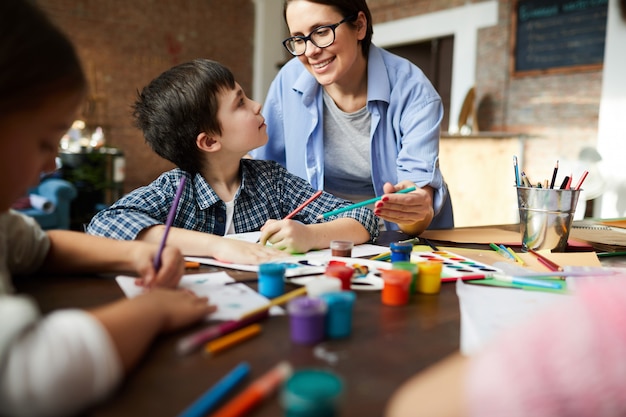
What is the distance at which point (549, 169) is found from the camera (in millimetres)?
4492

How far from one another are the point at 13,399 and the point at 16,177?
0.82 feet

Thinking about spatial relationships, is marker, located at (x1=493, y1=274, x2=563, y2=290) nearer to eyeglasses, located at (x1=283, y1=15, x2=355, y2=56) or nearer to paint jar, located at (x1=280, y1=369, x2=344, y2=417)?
paint jar, located at (x1=280, y1=369, x2=344, y2=417)

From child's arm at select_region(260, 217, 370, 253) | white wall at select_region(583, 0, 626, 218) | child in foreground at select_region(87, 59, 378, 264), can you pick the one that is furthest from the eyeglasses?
white wall at select_region(583, 0, 626, 218)

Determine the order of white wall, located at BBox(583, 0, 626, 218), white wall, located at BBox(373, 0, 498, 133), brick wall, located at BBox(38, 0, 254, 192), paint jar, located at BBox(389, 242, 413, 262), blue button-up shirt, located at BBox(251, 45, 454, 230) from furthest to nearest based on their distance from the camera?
brick wall, located at BBox(38, 0, 254, 192) → white wall, located at BBox(373, 0, 498, 133) → white wall, located at BBox(583, 0, 626, 218) → blue button-up shirt, located at BBox(251, 45, 454, 230) → paint jar, located at BBox(389, 242, 413, 262)

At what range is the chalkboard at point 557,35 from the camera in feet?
13.6

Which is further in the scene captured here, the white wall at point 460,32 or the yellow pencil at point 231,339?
the white wall at point 460,32

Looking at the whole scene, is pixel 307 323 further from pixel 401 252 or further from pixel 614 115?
pixel 614 115

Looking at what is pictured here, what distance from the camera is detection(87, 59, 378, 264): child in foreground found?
1310 millimetres

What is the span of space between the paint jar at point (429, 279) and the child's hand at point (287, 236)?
0.35 m

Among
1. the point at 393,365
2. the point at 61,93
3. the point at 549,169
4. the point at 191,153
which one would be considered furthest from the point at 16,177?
the point at 549,169

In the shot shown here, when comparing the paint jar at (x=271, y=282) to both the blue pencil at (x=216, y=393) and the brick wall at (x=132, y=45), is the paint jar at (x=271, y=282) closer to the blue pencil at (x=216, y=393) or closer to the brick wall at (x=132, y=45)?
the blue pencil at (x=216, y=393)

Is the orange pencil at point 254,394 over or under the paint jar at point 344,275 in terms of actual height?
under

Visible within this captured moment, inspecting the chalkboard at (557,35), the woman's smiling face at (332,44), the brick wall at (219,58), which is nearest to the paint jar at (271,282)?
the woman's smiling face at (332,44)

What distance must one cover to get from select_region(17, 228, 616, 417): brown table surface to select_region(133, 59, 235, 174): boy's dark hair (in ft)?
2.26
